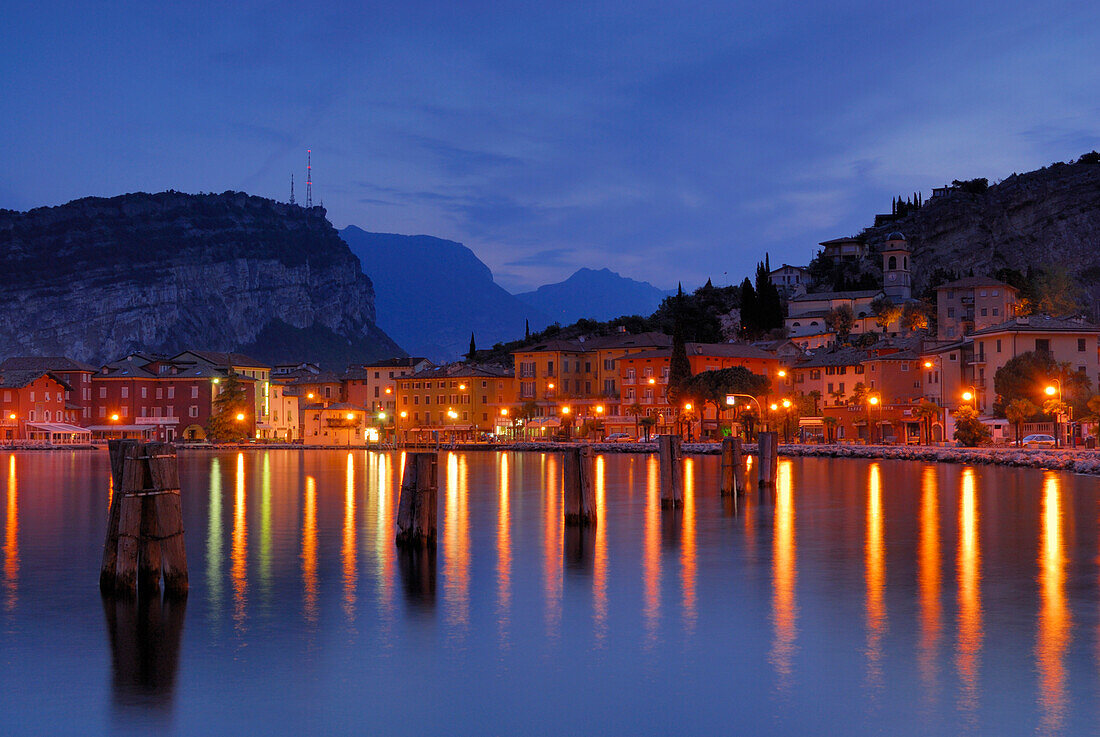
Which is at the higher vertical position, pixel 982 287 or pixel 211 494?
pixel 982 287

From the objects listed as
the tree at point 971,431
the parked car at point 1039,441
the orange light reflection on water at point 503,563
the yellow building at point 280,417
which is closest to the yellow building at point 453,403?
the yellow building at point 280,417

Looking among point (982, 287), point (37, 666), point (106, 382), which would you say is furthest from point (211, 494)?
point (982, 287)

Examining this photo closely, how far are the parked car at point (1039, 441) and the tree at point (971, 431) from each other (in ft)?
8.27

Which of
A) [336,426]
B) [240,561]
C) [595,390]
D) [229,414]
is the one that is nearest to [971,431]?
[595,390]

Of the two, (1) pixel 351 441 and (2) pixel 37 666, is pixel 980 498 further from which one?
(1) pixel 351 441

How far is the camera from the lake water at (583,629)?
13.9 metres

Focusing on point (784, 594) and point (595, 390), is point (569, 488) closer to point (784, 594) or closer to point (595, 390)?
point (784, 594)

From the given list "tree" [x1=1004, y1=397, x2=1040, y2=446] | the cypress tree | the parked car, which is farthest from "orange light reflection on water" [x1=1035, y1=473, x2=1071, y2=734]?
the cypress tree

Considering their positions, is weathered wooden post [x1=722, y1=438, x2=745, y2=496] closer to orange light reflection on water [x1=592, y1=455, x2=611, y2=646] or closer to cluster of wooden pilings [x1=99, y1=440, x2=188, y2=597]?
orange light reflection on water [x1=592, y1=455, x2=611, y2=646]

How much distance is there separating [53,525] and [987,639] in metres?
31.4

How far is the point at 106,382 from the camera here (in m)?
132

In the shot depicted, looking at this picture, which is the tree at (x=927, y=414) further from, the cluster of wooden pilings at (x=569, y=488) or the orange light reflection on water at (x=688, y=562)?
the cluster of wooden pilings at (x=569, y=488)

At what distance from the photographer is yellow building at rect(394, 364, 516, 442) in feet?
424

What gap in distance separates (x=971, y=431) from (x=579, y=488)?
2157 inches
